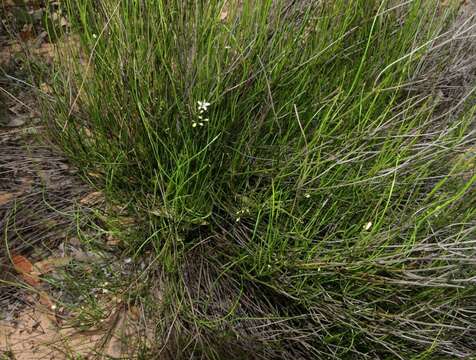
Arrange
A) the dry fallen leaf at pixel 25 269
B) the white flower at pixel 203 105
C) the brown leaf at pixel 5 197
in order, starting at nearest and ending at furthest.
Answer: the white flower at pixel 203 105
the dry fallen leaf at pixel 25 269
the brown leaf at pixel 5 197

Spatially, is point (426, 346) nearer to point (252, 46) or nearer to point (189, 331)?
point (189, 331)

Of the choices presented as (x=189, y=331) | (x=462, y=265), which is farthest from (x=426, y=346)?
(x=189, y=331)

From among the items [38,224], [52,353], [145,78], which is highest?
[145,78]

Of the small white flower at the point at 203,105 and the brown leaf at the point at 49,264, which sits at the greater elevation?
the small white flower at the point at 203,105

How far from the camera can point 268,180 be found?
2377 millimetres

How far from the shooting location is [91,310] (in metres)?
2.24

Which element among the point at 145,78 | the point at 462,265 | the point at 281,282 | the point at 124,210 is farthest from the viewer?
the point at 124,210

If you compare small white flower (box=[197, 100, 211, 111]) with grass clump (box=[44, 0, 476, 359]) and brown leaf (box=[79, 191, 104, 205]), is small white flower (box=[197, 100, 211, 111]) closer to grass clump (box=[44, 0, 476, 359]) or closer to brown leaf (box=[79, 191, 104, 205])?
grass clump (box=[44, 0, 476, 359])

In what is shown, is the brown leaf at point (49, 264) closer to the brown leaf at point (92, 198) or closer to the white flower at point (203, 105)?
the brown leaf at point (92, 198)

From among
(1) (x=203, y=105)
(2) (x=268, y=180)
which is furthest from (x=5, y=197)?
(2) (x=268, y=180)

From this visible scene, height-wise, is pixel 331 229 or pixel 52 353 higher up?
pixel 331 229

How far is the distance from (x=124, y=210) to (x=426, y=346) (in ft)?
4.36

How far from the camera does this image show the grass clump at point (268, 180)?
2.06 metres

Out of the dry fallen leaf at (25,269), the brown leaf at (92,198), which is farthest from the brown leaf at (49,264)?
the brown leaf at (92,198)
